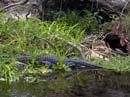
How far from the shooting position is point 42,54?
7.00 meters

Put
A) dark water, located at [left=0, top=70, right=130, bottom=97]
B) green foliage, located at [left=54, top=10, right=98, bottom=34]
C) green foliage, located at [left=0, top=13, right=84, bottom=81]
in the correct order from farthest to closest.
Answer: green foliage, located at [left=54, top=10, right=98, bottom=34], green foliage, located at [left=0, top=13, right=84, bottom=81], dark water, located at [left=0, top=70, right=130, bottom=97]

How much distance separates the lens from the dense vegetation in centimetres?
648

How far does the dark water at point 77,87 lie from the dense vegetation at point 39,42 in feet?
1.15

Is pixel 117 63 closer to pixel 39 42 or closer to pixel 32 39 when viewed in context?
pixel 39 42

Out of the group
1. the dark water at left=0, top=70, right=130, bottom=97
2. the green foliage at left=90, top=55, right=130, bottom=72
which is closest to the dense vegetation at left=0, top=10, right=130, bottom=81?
the green foliage at left=90, top=55, right=130, bottom=72

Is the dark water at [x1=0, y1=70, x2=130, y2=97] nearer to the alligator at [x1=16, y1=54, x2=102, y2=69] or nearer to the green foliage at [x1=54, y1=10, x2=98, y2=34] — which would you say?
the alligator at [x1=16, y1=54, x2=102, y2=69]

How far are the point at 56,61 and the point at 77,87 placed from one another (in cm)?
108

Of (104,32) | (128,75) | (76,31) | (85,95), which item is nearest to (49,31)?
(76,31)

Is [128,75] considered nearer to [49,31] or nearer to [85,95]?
[85,95]

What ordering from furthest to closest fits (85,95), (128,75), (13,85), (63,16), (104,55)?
(63,16), (104,55), (128,75), (13,85), (85,95)

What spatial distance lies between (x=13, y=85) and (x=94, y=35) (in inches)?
107

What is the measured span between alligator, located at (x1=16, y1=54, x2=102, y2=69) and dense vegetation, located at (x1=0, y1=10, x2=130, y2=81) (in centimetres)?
9

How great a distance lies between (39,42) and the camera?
752 cm

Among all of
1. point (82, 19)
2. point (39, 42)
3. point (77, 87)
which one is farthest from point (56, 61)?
point (82, 19)
